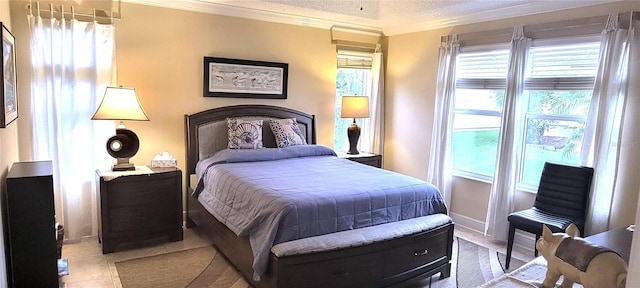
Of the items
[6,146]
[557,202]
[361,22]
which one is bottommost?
[557,202]

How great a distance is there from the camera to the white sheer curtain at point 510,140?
12.6 ft

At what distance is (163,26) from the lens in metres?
4.03

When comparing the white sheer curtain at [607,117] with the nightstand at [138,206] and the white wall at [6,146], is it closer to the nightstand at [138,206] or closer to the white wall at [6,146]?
the nightstand at [138,206]

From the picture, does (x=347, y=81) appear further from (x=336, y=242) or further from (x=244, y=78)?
(x=336, y=242)

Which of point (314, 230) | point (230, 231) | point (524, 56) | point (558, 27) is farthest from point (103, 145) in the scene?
point (558, 27)

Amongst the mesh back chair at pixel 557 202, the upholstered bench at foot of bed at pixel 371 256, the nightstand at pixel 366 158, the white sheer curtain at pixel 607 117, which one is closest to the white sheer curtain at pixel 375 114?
the nightstand at pixel 366 158

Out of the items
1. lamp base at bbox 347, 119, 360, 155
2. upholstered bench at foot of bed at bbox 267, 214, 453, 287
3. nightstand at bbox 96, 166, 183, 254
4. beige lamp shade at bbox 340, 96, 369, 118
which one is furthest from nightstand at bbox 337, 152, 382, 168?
nightstand at bbox 96, 166, 183, 254

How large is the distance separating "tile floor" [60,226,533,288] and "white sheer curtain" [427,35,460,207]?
70cm

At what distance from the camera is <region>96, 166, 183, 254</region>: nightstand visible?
3.46 m

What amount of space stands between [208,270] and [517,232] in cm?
301

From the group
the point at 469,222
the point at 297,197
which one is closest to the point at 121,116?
the point at 297,197

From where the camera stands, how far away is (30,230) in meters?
2.45

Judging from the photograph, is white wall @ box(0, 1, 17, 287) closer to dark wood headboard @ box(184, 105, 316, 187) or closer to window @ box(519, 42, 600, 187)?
dark wood headboard @ box(184, 105, 316, 187)

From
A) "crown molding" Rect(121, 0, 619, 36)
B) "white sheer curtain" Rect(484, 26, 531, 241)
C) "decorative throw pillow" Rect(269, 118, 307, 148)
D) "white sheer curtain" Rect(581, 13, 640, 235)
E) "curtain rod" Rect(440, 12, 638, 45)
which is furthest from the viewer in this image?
"decorative throw pillow" Rect(269, 118, 307, 148)
